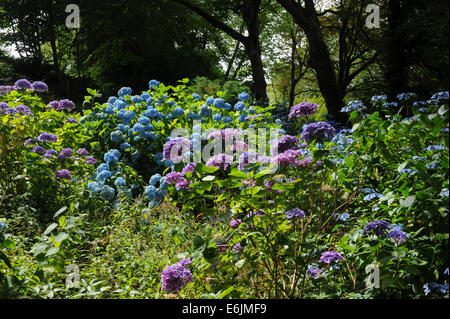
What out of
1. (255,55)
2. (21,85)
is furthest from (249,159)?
(255,55)

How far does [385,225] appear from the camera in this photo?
202 centimetres

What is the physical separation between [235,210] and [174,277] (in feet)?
1.75

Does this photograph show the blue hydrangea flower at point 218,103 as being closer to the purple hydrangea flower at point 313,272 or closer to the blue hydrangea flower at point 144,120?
Result: the blue hydrangea flower at point 144,120

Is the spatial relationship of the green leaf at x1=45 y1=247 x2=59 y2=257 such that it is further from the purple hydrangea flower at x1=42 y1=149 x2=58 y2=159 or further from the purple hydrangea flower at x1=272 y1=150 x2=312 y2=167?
the purple hydrangea flower at x1=42 y1=149 x2=58 y2=159

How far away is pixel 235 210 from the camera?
7.90 ft

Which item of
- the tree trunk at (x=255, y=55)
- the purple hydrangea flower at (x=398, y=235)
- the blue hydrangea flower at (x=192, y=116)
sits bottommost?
the purple hydrangea flower at (x=398, y=235)

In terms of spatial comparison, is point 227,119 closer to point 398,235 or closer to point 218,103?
point 218,103

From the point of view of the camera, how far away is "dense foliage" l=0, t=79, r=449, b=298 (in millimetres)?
2100

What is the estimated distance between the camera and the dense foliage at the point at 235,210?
6.89 ft

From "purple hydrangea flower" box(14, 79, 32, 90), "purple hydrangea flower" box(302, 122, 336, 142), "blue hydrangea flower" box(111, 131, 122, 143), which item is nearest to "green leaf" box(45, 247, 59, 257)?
"purple hydrangea flower" box(302, 122, 336, 142)

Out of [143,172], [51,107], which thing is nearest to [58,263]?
[143,172]

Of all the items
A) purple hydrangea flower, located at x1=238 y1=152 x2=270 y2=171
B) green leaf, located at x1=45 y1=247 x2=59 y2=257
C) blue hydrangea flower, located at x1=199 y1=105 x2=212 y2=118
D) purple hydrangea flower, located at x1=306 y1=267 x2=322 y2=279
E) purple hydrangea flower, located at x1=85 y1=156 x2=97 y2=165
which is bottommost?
purple hydrangea flower, located at x1=306 y1=267 x2=322 y2=279

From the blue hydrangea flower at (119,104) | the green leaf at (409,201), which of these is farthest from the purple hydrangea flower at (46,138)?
the green leaf at (409,201)
